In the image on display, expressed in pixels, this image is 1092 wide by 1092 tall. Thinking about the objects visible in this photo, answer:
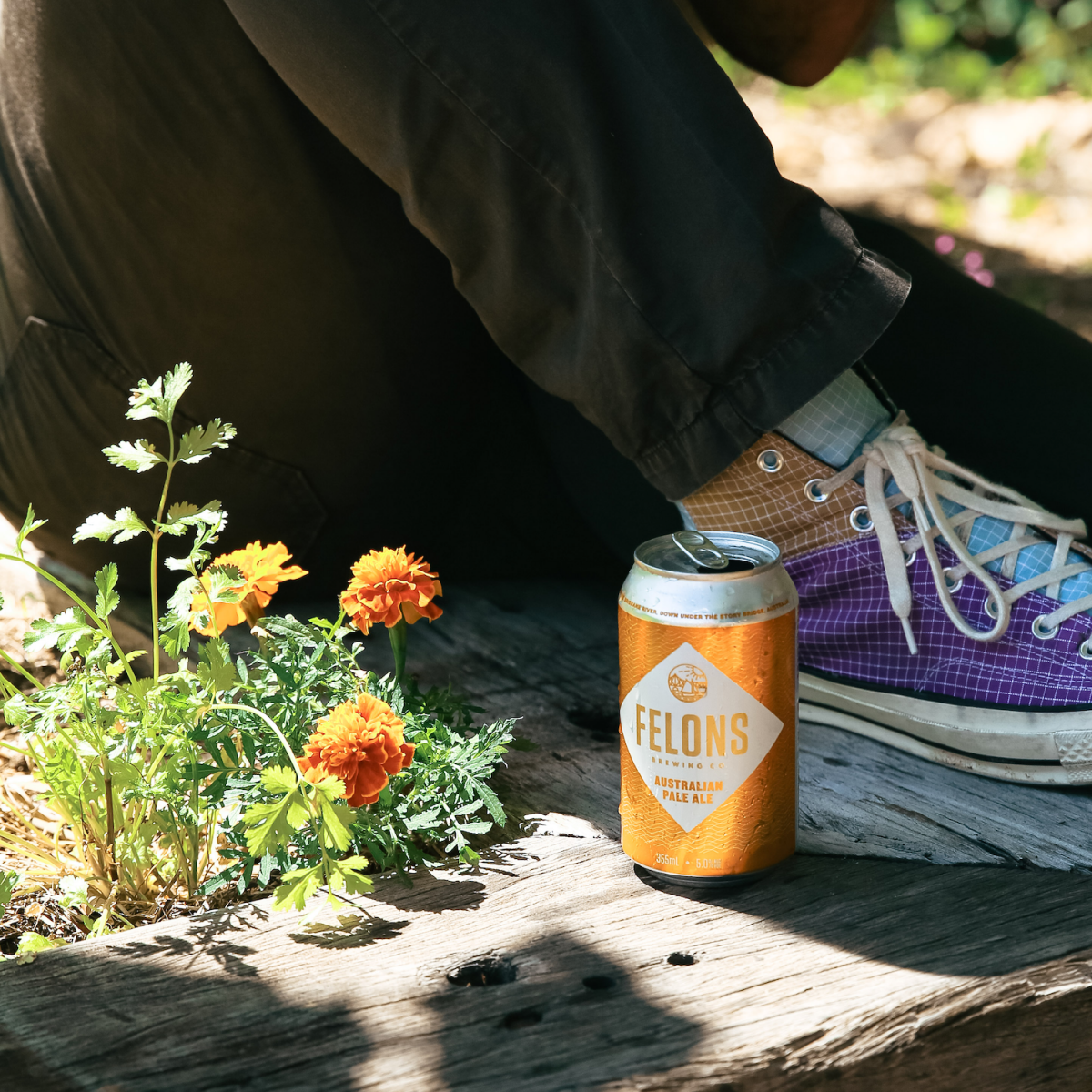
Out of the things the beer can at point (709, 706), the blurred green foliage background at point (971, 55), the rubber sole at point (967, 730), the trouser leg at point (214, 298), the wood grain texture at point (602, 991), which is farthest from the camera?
the blurred green foliage background at point (971, 55)

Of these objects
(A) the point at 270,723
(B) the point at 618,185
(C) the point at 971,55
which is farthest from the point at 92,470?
(C) the point at 971,55

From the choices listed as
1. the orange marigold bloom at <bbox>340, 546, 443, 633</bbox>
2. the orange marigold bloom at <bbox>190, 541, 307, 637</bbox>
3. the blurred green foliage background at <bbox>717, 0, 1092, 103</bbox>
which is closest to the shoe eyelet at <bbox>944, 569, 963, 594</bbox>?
the orange marigold bloom at <bbox>340, 546, 443, 633</bbox>

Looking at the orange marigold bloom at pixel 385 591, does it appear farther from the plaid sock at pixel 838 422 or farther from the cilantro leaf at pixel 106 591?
the plaid sock at pixel 838 422

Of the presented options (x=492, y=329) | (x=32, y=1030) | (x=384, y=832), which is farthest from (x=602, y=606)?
(x=32, y=1030)

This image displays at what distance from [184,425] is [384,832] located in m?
0.64

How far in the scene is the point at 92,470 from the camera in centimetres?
143

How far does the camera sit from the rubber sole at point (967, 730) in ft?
3.69

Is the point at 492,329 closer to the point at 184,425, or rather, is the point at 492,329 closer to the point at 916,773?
the point at 184,425

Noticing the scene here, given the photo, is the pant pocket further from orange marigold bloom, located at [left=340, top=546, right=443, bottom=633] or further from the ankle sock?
the ankle sock

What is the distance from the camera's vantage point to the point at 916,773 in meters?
1.18

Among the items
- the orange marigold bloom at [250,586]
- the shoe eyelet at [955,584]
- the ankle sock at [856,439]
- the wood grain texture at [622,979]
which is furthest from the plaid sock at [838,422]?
the orange marigold bloom at [250,586]

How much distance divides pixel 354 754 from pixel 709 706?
0.28 m

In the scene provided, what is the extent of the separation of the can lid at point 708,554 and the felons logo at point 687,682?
0.24ft

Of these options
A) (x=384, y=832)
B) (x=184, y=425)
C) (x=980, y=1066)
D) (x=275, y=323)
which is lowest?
(x=980, y=1066)
